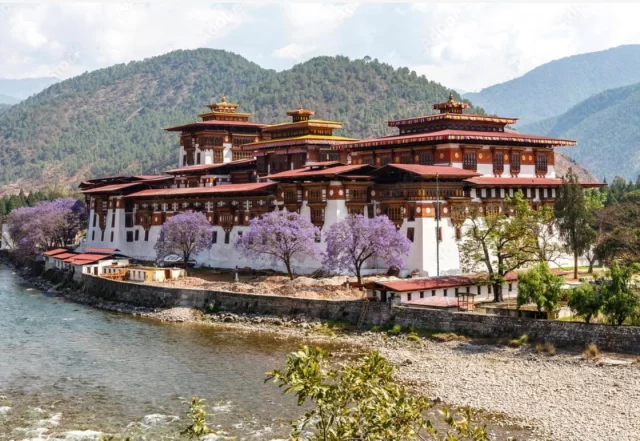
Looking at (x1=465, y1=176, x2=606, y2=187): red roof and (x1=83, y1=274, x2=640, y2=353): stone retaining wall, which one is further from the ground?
(x1=465, y1=176, x2=606, y2=187): red roof

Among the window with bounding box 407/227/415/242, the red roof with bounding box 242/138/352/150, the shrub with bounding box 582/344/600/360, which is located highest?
the red roof with bounding box 242/138/352/150

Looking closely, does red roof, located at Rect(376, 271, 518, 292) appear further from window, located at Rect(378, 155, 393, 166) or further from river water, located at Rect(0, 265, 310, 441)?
window, located at Rect(378, 155, 393, 166)

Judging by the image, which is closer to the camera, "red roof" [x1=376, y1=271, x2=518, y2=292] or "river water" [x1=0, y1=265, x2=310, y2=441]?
"river water" [x1=0, y1=265, x2=310, y2=441]

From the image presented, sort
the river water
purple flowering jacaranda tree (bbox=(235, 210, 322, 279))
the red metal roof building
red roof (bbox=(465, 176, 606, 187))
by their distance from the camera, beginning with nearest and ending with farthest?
the river water, the red metal roof building, purple flowering jacaranda tree (bbox=(235, 210, 322, 279)), red roof (bbox=(465, 176, 606, 187))

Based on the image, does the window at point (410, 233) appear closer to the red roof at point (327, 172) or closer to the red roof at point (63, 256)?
the red roof at point (327, 172)

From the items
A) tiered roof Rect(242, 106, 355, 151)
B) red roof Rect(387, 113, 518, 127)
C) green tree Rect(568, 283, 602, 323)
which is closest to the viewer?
green tree Rect(568, 283, 602, 323)

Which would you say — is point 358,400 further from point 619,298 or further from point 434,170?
point 434,170

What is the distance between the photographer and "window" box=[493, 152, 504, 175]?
82312 mm

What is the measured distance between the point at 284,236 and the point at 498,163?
873 inches

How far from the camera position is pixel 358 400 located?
17.8m

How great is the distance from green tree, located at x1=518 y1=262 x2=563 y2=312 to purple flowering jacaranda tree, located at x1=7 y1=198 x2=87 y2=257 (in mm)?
76242

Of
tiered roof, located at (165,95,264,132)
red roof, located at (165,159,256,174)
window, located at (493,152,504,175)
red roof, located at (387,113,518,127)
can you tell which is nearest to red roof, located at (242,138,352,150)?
red roof, located at (165,159,256,174)

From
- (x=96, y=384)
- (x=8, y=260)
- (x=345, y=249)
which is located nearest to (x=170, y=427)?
(x=96, y=384)

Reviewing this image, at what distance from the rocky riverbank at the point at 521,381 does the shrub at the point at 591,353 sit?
37cm
